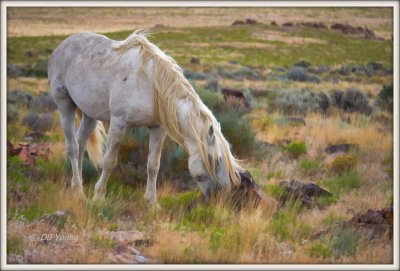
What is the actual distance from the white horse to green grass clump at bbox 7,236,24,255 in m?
1.53

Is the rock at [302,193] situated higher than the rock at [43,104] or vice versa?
the rock at [302,193]

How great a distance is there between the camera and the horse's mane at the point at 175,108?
21.2 feet

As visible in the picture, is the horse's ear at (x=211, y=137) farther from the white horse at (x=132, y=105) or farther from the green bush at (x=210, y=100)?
the green bush at (x=210, y=100)

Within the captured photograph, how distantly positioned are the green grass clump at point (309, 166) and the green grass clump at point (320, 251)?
11.8 feet

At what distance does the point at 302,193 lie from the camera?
7.61 m

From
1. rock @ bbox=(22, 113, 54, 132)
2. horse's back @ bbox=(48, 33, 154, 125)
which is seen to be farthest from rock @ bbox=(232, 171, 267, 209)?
rock @ bbox=(22, 113, 54, 132)

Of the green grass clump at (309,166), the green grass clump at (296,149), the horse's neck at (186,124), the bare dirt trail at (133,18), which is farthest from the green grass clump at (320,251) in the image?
the bare dirt trail at (133,18)

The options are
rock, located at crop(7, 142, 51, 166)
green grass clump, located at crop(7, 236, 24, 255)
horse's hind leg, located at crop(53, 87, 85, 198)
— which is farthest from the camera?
rock, located at crop(7, 142, 51, 166)

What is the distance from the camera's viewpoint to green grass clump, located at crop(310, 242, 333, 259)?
5777 mm

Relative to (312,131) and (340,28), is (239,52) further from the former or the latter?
(312,131)

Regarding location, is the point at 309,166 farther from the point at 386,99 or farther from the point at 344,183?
the point at 386,99

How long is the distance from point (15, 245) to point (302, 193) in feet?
12.2

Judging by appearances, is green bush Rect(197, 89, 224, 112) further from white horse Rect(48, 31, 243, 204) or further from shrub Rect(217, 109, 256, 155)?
white horse Rect(48, 31, 243, 204)

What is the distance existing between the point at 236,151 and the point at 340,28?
2978 cm
